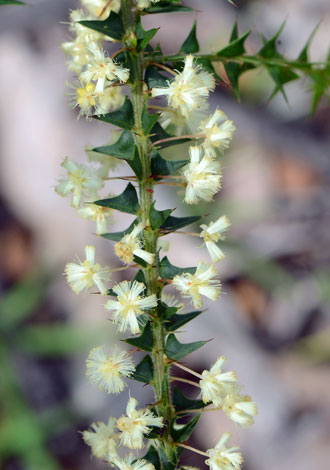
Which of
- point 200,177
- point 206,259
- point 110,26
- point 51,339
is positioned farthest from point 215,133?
point 51,339

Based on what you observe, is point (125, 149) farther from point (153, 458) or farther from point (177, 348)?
point (153, 458)

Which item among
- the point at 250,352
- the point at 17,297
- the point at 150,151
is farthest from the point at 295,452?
the point at 150,151

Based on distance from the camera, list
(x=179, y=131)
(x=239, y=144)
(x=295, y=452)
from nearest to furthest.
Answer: (x=179, y=131)
(x=295, y=452)
(x=239, y=144)

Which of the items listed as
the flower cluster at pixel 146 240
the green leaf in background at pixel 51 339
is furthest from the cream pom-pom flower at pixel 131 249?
the green leaf in background at pixel 51 339

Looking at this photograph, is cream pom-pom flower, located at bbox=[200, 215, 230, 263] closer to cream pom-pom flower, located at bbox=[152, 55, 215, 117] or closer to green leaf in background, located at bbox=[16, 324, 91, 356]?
cream pom-pom flower, located at bbox=[152, 55, 215, 117]

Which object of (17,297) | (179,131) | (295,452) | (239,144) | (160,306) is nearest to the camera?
(160,306)

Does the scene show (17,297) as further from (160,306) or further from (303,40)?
(160,306)

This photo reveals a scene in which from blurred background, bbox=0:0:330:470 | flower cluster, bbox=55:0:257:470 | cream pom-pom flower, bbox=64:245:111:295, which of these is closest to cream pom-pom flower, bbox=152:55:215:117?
flower cluster, bbox=55:0:257:470
